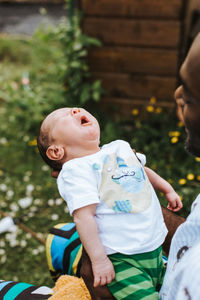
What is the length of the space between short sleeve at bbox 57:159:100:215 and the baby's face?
0.09 meters

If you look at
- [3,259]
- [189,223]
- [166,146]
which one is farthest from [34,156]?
[189,223]

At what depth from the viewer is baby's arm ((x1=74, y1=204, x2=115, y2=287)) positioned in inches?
48.4

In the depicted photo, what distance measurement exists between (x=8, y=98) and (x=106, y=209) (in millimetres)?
2757

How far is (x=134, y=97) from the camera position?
368 centimetres

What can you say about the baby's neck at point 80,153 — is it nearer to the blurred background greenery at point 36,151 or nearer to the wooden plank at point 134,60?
the blurred background greenery at point 36,151

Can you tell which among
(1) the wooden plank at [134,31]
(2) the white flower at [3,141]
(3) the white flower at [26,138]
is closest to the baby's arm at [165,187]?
(1) the wooden plank at [134,31]

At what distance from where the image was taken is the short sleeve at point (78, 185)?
4.11ft

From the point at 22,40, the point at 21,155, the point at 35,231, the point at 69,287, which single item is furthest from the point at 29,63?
the point at 69,287

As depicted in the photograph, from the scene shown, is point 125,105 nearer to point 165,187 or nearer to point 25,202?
point 25,202

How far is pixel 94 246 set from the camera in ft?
4.08

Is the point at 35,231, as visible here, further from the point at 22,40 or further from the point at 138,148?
the point at 22,40

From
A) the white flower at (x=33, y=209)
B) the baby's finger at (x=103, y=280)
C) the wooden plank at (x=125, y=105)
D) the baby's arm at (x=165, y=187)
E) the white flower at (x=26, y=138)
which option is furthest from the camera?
the white flower at (x=26, y=138)

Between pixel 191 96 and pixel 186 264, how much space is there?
16.7 inches

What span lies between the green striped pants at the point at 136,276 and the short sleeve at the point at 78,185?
0.75ft
